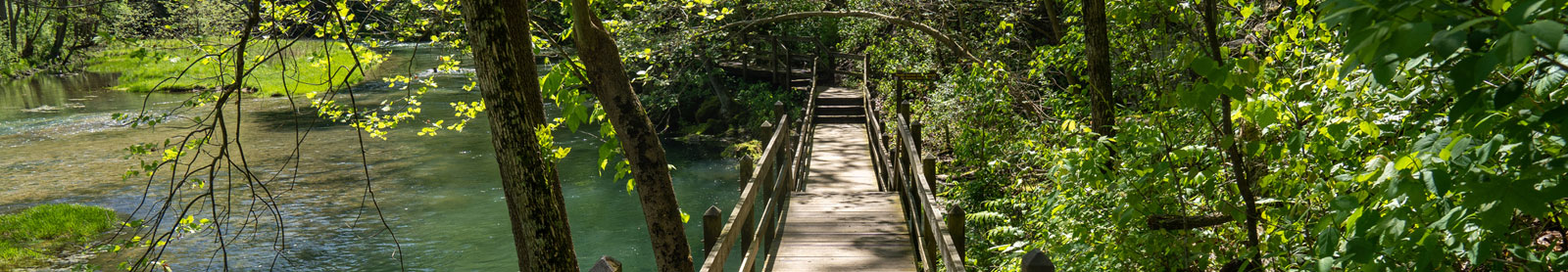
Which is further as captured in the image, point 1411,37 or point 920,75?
point 920,75

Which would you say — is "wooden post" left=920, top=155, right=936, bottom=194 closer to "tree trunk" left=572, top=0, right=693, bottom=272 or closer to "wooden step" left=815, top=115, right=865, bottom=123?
"tree trunk" left=572, top=0, right=693, bottom=272

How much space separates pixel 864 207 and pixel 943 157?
5.57 meters

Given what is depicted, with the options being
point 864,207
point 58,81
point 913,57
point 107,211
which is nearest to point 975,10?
point 913,57

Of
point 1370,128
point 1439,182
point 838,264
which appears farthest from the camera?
point 838,264

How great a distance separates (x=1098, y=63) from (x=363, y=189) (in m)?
14.3

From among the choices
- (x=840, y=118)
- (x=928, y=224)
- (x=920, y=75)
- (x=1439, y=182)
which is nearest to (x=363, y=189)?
(x=840, y=118)

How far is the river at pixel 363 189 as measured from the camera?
1299cm

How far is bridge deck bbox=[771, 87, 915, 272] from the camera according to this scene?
7090 millimetres

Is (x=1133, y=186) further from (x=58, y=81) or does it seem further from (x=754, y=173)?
(x=58, y=81)

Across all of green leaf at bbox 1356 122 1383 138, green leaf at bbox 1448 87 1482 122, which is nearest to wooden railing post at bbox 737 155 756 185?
green leaf at bbox 1356 122 1383 138

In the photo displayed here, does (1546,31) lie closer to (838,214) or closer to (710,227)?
(710,227)

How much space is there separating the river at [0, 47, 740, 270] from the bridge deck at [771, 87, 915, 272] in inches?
132

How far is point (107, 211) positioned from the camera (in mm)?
14445

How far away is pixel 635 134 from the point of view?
19.7 feet
